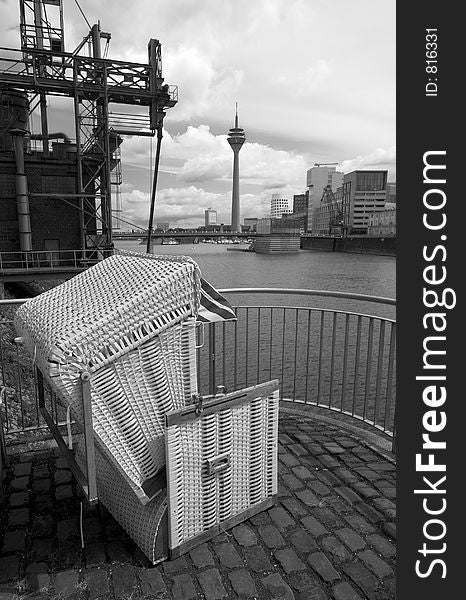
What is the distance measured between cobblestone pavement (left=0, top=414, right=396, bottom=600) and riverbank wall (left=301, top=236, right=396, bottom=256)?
56.9 metres

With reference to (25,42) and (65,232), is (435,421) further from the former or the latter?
(25,42)

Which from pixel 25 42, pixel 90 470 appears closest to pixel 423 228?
pixel 90 470

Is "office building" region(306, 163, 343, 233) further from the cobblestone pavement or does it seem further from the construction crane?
the cobblestone pavement

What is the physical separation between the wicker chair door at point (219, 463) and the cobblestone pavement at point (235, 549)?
0.11 m

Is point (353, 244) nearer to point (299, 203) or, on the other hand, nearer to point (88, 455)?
point (88, 455)

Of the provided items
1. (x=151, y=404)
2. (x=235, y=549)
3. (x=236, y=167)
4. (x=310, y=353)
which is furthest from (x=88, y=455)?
(x=236, y=167)

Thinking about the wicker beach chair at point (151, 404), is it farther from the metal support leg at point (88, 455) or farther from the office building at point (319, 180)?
the office building at point (319, 180)

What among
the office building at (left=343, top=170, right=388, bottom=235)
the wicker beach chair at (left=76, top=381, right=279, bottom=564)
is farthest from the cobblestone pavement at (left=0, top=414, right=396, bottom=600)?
the office building at (left=343, top=170, right=388, bottom=235)

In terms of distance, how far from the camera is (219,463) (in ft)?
8.40

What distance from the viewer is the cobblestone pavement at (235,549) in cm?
221

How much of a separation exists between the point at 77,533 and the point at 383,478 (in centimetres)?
223

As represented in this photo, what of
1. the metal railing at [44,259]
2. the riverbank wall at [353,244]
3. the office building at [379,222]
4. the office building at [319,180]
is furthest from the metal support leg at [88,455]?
the office building at [319,180]

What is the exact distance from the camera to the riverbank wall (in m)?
67.2

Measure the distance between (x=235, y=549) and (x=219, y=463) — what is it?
1.64ft
